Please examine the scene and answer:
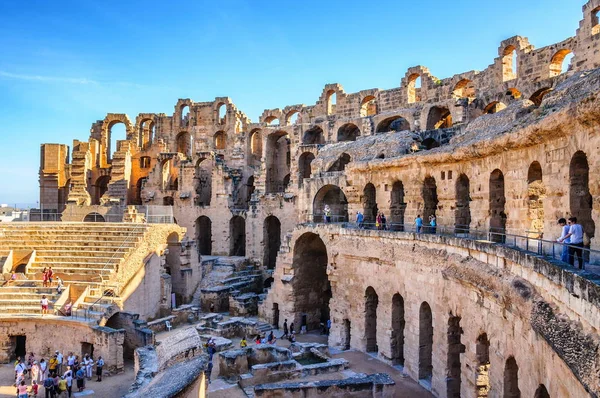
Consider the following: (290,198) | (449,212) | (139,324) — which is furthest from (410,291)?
(290,198)

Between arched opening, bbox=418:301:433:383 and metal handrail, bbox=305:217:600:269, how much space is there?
8.53 ft

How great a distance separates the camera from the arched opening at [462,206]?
650 inches

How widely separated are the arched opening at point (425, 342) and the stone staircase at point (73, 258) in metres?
11.6

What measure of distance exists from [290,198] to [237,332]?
9.26 metres

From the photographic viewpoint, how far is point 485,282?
1198 centimetres

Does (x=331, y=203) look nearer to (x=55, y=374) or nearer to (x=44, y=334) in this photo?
(x=44, y=334)

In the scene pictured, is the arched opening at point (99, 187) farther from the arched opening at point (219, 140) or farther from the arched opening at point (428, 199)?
the arched opening at point (428, 199)

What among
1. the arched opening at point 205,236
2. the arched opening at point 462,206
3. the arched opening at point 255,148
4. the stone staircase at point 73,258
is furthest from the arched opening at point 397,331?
the arched opening at point 255,148

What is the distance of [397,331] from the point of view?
1880cm

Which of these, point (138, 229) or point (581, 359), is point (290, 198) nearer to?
point (138, 229)

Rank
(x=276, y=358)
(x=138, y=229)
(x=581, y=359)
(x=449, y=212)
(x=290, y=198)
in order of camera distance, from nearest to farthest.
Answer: (x=581, y=359), (x=449, y=212), (x=276, y=358), (x=138, y=229), (x=290, y=198)

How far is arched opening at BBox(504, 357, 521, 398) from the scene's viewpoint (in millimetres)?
11055

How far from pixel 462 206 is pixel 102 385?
42.8 ft

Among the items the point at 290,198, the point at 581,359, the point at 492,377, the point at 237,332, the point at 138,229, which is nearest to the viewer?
A: the point at 581,359
